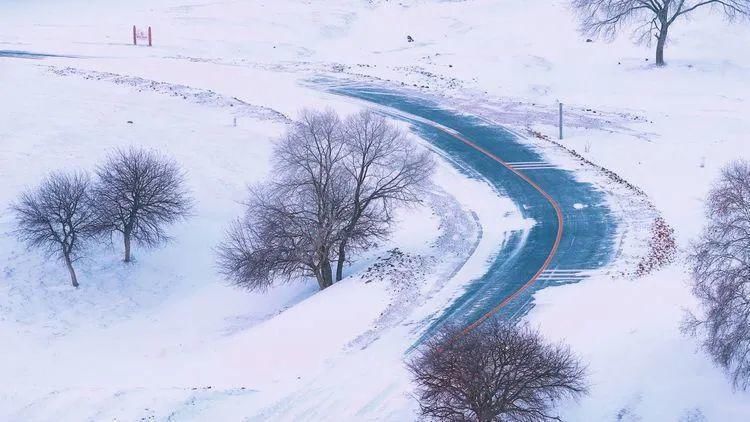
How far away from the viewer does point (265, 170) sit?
4622cm

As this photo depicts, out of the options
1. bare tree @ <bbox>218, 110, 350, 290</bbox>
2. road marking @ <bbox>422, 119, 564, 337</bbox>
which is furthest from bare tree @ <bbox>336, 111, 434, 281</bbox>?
road marking @ <bbox>422, 119, 564, 337</bbox>

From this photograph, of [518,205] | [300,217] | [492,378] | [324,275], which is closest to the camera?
[492,378]

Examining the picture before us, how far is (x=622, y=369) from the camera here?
26.7 m

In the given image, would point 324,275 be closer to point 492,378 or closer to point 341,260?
point 341,260

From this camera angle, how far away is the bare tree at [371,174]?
3481cm

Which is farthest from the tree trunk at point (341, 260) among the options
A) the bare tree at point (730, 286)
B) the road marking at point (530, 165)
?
the road marking at point (530, 165)

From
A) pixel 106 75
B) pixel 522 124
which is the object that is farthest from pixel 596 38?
pixel 106 75

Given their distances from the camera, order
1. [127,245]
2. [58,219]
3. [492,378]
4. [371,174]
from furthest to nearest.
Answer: [127,245] → [58,219] → [371,174] → [492,378]

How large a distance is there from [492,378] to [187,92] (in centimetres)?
3854

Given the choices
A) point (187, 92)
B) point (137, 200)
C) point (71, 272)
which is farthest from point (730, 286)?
point (187, 92)

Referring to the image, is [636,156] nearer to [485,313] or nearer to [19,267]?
[485,313]

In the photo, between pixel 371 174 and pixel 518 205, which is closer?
pixel 371 174

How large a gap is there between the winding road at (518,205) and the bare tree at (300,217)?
5816 millimetres

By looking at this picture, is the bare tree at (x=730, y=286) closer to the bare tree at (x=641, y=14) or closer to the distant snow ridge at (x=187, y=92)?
the distant snow ridge at (x=187, y=92)
